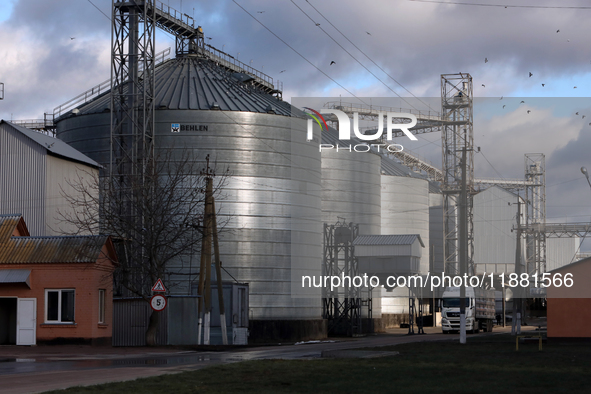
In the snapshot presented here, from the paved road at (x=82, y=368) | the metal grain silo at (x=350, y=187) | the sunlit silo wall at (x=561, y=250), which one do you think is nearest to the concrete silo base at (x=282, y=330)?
the metal grain silo at (x=350, y=187)

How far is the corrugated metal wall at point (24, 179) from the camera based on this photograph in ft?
153

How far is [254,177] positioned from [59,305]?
880 inches

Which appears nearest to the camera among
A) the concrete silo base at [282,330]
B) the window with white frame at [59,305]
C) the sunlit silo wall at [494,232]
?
the window with white frame at [59,305]

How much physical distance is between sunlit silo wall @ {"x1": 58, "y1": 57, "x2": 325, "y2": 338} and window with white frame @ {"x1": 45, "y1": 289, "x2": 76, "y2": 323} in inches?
663

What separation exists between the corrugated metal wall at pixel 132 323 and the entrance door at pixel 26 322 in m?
4.31

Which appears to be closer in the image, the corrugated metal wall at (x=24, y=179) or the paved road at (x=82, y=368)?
the paved road at (x=82, y=368)

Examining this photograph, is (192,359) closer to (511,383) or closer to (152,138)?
(511,383)

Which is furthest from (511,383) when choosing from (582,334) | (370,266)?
(370,266)

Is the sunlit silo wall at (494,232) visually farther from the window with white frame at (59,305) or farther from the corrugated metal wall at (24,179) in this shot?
the window with white frame at (59,305)

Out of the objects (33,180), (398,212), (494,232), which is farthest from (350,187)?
(494,232)

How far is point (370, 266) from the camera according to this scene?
67.0m

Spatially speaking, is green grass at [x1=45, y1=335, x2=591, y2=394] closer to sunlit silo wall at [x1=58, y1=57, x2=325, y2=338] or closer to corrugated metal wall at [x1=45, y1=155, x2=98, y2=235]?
corrugated metal wall at [x1=45, y1=155, x2=98, y2=235]

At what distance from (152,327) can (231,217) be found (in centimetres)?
1765

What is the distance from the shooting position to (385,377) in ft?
61.2
